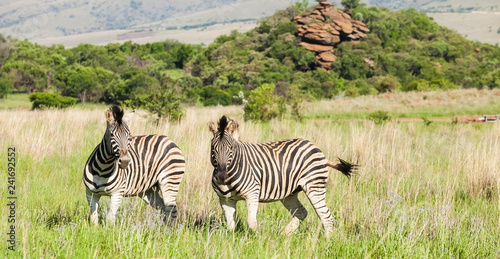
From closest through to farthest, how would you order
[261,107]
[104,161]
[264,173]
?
1. [104,161]
2. [264,173]
3. [261,107]

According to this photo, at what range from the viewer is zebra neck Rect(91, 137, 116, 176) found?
16.1 ft

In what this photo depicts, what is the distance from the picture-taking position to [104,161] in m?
4.93

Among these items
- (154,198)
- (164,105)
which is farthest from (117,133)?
(164,105)

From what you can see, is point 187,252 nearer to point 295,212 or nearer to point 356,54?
point 295,212

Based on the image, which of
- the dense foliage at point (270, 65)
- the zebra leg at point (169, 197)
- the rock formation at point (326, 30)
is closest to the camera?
the zebra leg at point (169, 197)

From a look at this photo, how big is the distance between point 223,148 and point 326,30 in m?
80.1

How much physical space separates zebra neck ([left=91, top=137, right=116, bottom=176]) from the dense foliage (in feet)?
153

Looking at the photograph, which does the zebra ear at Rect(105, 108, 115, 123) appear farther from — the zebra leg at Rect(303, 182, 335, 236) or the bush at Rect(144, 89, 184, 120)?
the bush at Rect(144, 89, 184, 120)

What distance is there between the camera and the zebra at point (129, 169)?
187 inches

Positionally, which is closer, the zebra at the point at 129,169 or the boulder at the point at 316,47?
the zebra at the point at 129,169

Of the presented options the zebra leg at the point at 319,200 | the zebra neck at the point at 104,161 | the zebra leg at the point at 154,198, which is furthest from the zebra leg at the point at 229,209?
the zebra leg at the point at 154,198

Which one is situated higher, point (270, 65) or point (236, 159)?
point (270, 65)

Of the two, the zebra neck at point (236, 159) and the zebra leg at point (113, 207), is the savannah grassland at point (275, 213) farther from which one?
the zebra neck at point (236, 159)

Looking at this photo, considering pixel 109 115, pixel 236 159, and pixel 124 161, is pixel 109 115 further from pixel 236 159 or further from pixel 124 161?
pixel 236 159
